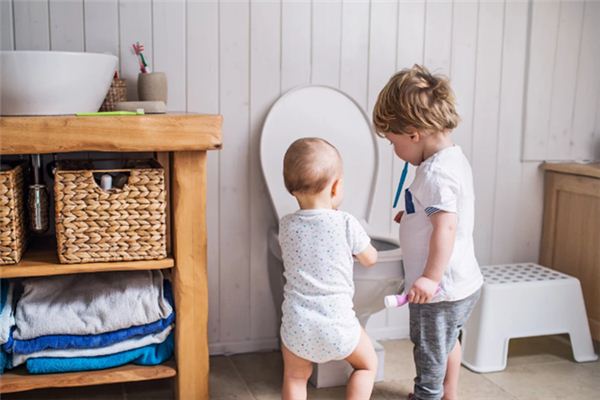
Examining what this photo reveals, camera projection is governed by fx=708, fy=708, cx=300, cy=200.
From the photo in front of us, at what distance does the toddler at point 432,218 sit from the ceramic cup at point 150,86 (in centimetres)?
65

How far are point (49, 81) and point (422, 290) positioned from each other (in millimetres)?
1053

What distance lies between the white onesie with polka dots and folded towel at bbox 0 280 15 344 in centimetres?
72

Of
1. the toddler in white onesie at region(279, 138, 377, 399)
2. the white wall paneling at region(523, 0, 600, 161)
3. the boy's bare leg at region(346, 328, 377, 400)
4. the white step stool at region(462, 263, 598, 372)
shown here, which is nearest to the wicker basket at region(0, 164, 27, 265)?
the toddler in white onesie at region(279, 138, 377, 399)

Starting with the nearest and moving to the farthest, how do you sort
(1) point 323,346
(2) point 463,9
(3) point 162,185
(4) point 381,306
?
(1) point 323,346, (3) point 162,185, (4) point 381,306, (2) point 463,9

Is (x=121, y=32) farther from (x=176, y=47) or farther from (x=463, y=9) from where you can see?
(x=463, y=9)

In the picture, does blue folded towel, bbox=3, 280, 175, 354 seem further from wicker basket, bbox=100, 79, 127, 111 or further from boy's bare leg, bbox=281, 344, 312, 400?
wicker basket, bbox=100, 79, 127, 111

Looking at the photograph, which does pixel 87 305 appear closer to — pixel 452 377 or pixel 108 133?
pixel 108 133

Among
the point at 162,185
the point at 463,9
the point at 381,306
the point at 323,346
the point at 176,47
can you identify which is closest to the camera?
the point at 323,346

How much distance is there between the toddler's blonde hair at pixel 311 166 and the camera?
1683 millimetres

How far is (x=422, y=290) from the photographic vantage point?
175 cm

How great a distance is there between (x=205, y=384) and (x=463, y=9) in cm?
155

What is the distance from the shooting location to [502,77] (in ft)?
8.52

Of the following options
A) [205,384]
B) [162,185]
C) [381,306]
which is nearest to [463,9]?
[381,306]

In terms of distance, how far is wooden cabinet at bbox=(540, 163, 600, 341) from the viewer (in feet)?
8.29
